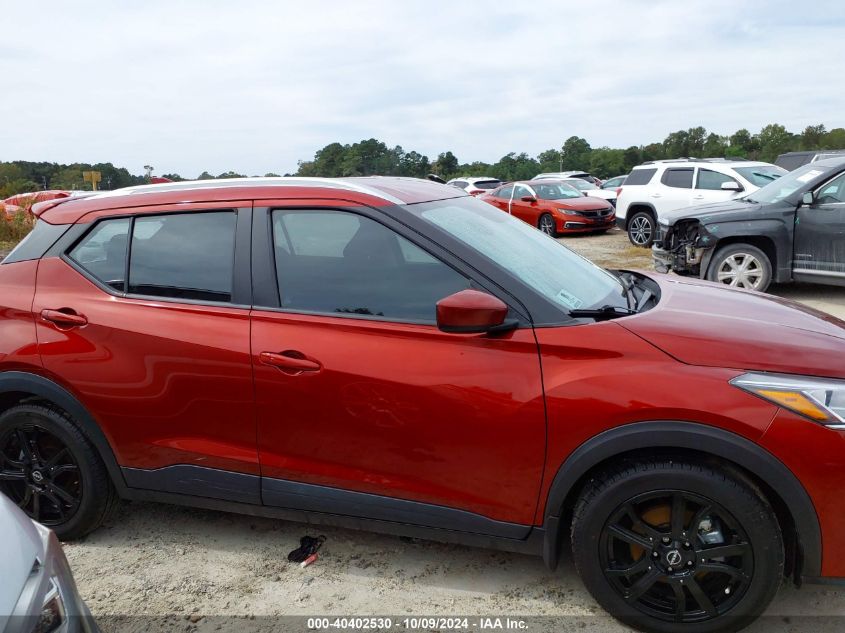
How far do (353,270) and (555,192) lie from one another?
48.3 ft

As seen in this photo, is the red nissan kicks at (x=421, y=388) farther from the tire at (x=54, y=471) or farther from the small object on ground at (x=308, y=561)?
the small object on ground at (x=308, y=561)

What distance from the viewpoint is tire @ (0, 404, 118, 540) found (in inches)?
124

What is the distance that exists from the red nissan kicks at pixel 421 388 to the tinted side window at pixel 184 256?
1 cm

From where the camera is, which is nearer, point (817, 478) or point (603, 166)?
point (817, 478)

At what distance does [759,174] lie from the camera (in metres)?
12.9

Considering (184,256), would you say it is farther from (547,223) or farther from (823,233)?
(547,223)

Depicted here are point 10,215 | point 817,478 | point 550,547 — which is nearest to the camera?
point 817,478

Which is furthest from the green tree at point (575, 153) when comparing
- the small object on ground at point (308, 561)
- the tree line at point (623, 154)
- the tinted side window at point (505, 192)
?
the small object on ground at point (308, 561)

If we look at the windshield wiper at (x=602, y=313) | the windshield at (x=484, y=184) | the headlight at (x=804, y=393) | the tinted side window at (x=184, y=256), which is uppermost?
the windshield at (x=484, y=184)

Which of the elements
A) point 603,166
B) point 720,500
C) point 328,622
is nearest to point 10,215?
point 328,622

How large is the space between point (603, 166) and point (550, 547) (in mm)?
77349

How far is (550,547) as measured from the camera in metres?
2.54

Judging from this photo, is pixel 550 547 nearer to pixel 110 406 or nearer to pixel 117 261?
pixel 110 406

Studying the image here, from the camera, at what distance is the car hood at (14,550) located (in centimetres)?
156
